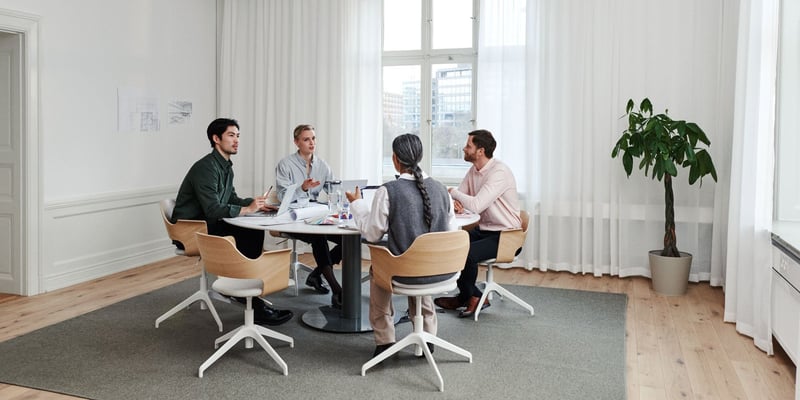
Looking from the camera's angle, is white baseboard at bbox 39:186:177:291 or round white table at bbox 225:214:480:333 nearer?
round white table at bbox 225:214:480:333

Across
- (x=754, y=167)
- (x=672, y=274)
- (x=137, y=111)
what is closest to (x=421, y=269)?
(x=754, y=167)

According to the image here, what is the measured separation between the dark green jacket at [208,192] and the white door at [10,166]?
5.31 feet

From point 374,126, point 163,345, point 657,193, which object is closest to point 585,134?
point 657,193

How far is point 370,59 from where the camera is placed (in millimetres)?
6781

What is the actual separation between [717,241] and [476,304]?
7.86 feet

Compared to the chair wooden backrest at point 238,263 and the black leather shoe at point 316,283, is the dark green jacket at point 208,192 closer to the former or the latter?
the chair wooden backrest at point 238,263

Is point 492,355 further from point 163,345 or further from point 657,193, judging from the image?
point 657,193

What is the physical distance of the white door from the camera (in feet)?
16.8

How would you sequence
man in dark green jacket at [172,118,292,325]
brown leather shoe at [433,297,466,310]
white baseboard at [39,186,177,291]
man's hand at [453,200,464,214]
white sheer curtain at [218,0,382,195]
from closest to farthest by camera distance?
man in dark green jacket at [172,118,292,325] → man's hand at [453,200,464,214] → brown leather shoe at [433,297,466,310] → white baseboard at [39,186,177,291] → white sheer curtain at [218,0,382,195]

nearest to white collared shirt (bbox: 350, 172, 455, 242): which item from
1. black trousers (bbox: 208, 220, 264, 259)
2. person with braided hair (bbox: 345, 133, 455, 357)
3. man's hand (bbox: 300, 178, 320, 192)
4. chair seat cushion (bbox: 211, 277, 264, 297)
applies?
person with braided hair (bbox: 345, 133, 455, 357)

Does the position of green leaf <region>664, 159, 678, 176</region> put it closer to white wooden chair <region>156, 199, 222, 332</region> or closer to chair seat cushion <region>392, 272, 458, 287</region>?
chair seat cushion <region>392, 272, 458, 287</region>

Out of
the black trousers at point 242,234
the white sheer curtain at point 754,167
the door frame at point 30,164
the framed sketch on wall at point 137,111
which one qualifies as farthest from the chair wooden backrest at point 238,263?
the framed sketch on wall at point 137,111

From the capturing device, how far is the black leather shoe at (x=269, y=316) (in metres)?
4.46

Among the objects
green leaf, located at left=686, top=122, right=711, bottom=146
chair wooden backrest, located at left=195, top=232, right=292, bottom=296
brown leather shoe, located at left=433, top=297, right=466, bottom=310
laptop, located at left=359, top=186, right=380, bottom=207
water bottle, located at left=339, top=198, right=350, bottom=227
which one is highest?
green leaf, located at left=686, top=122, right=711, bottom=146
